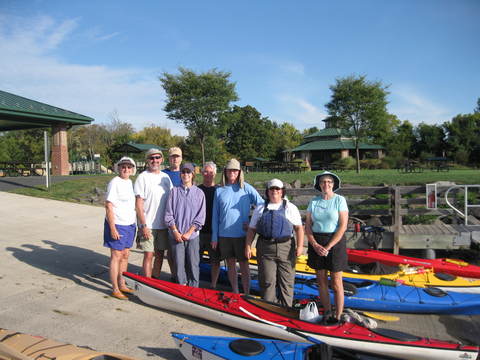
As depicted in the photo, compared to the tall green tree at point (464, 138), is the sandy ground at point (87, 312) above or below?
below

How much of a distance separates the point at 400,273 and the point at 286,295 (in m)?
2.23

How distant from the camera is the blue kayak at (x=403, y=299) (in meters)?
4.76

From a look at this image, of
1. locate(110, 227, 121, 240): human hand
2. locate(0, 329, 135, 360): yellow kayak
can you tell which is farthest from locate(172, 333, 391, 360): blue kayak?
locate(110, 227, 121, 240): human hand

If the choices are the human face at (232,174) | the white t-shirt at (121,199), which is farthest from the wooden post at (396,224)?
the white t-shirt at (121,199)

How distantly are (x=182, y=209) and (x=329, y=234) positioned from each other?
5.98 feet

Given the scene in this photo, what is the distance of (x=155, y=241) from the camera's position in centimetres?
→ 492

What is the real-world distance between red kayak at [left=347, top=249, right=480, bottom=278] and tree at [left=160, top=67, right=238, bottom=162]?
2268 centimetres

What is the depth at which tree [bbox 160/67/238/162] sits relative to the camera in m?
28.6

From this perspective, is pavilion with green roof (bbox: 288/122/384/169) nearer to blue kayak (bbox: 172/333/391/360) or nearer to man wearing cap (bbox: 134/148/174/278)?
man wearing cap (bbox: 134/148/174/278)

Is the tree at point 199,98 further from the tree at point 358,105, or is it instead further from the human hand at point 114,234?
the human hand at point 114,234

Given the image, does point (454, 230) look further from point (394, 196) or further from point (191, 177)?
point (191, 177)

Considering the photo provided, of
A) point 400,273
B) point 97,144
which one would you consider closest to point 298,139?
point 97,144

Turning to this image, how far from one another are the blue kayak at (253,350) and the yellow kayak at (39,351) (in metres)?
0.59

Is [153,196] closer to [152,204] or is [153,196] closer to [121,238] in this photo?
[152,204]
